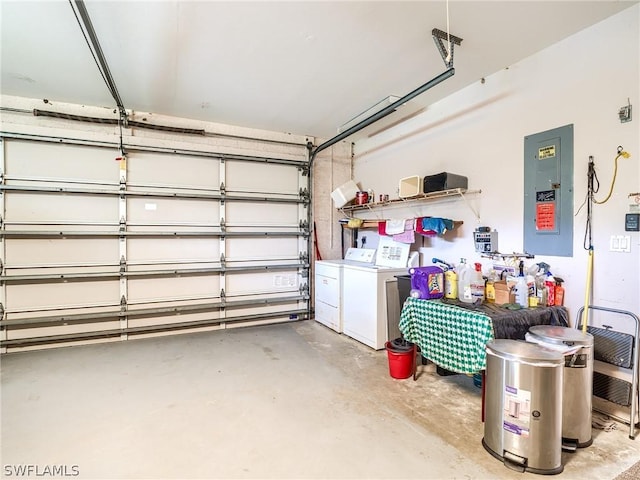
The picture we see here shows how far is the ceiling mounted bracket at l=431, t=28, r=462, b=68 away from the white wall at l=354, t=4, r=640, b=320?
2.66ft

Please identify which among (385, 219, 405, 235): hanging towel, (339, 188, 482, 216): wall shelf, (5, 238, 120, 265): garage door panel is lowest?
(5, 238, 120, 265): garage door panel

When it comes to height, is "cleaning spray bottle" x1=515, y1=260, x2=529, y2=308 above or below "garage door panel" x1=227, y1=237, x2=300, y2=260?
below

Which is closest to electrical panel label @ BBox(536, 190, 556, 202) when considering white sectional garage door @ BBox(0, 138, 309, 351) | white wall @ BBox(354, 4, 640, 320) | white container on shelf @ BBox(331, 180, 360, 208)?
white wall @ BBox(354, 4, 640, 320)

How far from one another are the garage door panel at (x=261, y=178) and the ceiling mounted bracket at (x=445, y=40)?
294cm

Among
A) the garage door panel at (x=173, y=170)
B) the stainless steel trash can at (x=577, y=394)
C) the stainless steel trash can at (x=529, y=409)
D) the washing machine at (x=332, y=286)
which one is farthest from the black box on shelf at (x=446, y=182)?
the garage door panel at (x=173, y=170)

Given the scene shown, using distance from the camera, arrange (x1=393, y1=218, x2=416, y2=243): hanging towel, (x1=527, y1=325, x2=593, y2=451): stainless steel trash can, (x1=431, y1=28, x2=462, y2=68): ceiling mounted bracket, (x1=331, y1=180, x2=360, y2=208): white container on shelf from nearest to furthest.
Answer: (x1=527, y1=325, x2=593, y2=451): stainless steel trash can → (x1=431, y1=28, x2=462, y2=68): ceiling mounted bracket → (x1=393, y1=218, x2=416, y2=243): hanging towel → (x1=331, y1=180, x2=360, y2=208): white container on shelf

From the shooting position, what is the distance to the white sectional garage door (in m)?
3.83

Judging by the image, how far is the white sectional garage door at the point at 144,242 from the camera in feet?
12.6

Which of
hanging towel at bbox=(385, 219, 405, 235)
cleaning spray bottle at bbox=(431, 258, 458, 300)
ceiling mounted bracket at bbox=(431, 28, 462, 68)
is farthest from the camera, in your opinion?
hanging towel at bbox=(385, 219, 405, 235)

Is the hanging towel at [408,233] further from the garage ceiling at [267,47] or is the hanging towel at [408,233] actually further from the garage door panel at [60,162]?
the garage door panel at [60,162]

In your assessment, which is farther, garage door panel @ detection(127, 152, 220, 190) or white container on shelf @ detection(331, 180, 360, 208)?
white container on shelf @ detection(331, 180, 360, 208)

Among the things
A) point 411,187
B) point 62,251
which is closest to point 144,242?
point 62,251

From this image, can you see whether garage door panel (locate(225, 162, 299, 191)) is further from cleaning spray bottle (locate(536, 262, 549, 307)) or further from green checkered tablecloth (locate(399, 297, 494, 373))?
cleaning spray bottle (locate(536, 262, 549, 307))

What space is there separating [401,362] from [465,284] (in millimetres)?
909
